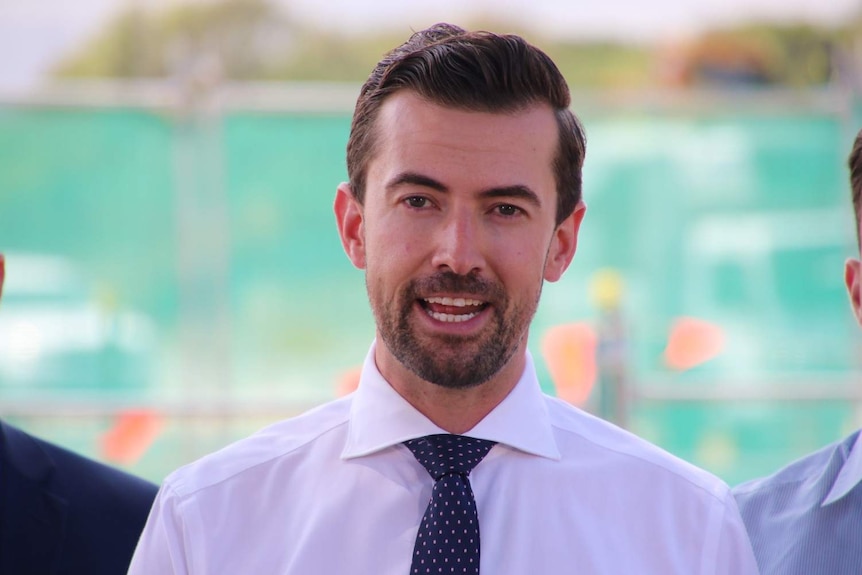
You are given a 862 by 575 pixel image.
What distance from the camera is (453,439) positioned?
1967 mm

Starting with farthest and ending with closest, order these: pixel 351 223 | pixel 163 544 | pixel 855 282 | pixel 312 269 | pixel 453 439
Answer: pixel 312 269
pixel 855 282
pixel 351 223
pixel 453 439
pixel 163 544

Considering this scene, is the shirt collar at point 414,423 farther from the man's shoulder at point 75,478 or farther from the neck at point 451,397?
the man's shoulder at point 75,478

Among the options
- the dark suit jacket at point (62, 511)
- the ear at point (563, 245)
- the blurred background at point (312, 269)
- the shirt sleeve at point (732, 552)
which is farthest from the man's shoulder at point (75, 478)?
the blurred background at point (312, 269)

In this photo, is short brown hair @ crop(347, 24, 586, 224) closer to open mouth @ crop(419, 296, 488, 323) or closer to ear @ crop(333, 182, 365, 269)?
ear @ crop(333, 182, 365, 269)

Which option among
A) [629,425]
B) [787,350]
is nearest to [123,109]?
[629,425]

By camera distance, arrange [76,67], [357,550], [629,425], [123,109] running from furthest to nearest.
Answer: [76,67] → [123,109] → [629,425] → [357,550]

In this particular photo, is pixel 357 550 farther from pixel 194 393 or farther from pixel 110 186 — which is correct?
pixel 110 186

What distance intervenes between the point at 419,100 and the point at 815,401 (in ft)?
12.0

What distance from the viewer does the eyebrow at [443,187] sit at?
6.24 ft

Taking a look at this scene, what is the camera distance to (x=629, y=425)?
5.05 meters

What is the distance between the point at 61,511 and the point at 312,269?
3.36m

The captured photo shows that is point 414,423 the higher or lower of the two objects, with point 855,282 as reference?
lower

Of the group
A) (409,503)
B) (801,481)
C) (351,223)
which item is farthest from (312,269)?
(409,503)

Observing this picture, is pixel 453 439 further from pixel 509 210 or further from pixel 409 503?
pixel 509 210
